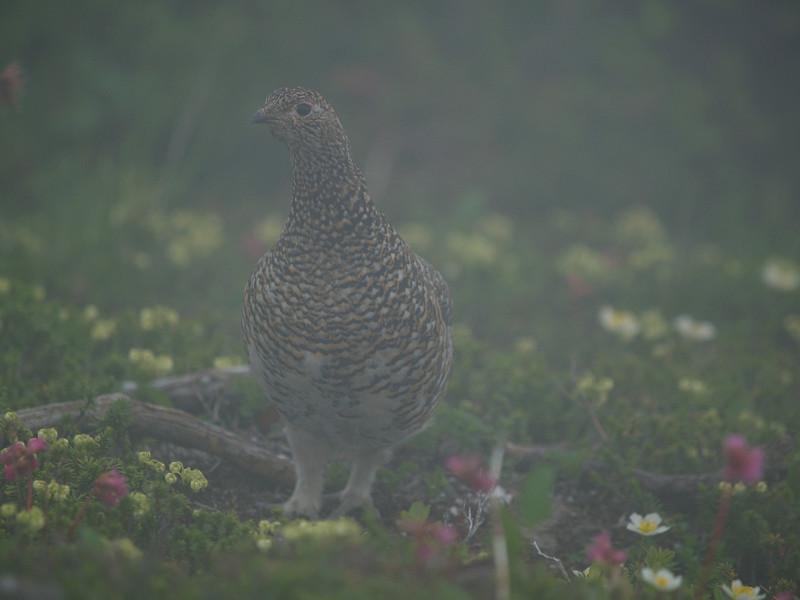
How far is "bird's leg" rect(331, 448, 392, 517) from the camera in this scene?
3.62 metres

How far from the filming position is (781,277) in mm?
6129

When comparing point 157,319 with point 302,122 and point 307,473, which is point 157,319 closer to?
point 307,473

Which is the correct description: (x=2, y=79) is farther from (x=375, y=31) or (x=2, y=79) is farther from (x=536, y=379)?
(x=375, y=31)

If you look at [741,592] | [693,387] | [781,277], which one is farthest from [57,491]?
[781,277]

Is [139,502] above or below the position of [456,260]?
below

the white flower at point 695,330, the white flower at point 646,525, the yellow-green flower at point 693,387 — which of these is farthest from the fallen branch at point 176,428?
the white flower at point 695,330

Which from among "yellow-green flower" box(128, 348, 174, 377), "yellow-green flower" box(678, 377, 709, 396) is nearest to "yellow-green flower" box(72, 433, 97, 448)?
"yellow-green flower" box(128, 348, 174, 377)

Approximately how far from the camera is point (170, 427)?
3486 mm

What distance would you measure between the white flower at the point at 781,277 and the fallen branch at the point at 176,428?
15.1 feet

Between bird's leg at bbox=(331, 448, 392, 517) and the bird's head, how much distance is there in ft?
5.12

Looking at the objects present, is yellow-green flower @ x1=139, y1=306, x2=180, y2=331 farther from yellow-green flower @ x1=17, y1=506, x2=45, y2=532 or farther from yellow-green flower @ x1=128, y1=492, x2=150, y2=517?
yellow-green flower @ x1=17, y1=506, x2=45, y2=532

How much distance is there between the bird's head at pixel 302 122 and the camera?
3.12m

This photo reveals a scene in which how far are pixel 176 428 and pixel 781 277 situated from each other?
5.22 m

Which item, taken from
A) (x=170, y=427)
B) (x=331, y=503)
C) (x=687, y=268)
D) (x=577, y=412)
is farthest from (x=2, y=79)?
(x=687, y=268)
